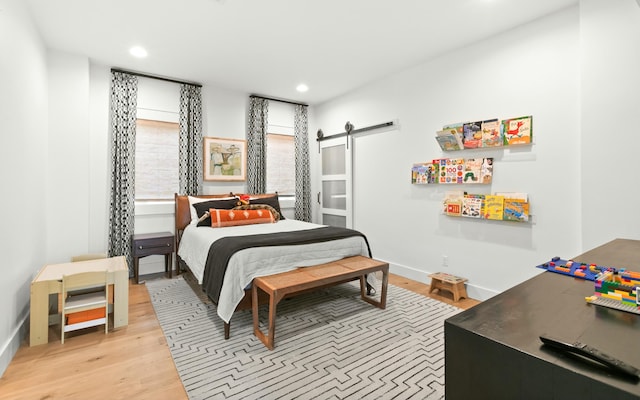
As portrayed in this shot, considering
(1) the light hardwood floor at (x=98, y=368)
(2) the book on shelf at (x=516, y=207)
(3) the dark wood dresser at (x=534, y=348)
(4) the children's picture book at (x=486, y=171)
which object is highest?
(4) the children's picture book at (x=486, y=171)

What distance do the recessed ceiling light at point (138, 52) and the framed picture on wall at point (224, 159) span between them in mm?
1280

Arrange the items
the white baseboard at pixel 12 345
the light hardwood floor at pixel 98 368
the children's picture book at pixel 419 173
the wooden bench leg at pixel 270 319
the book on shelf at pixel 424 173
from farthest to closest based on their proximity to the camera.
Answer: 1. the children's picture book at pixel 419 173
2. the book on shelf at pixel 424 173
3. the wooden bench leg at pixel 270 319
4. the white baseboard at pixel 12 345
5. the light hardwood floor at pixel 98 368

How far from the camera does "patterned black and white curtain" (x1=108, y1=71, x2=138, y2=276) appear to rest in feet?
12.6

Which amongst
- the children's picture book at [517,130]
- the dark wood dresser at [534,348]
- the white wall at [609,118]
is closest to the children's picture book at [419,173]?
the children's picture book at [517,130]

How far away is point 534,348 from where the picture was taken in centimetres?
63

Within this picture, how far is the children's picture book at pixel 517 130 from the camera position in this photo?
2.83 m

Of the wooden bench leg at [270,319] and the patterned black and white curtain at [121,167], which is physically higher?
the patterned black and white curtain at [121,167]

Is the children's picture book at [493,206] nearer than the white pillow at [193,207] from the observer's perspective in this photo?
Yes

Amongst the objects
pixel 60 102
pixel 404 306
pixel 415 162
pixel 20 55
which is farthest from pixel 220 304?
pixel 60 102

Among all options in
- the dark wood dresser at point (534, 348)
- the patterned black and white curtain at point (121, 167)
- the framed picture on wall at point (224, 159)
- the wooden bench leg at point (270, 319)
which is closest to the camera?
the dark wood dresser at point (534, 348)

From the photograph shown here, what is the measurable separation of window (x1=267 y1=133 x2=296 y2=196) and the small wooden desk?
105 inches

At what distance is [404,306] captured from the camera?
9.93ft

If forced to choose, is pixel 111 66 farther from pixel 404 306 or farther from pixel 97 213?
pixel 404 306

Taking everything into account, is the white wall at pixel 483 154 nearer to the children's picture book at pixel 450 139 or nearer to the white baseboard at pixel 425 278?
the white baseboard at pixel 425 278
